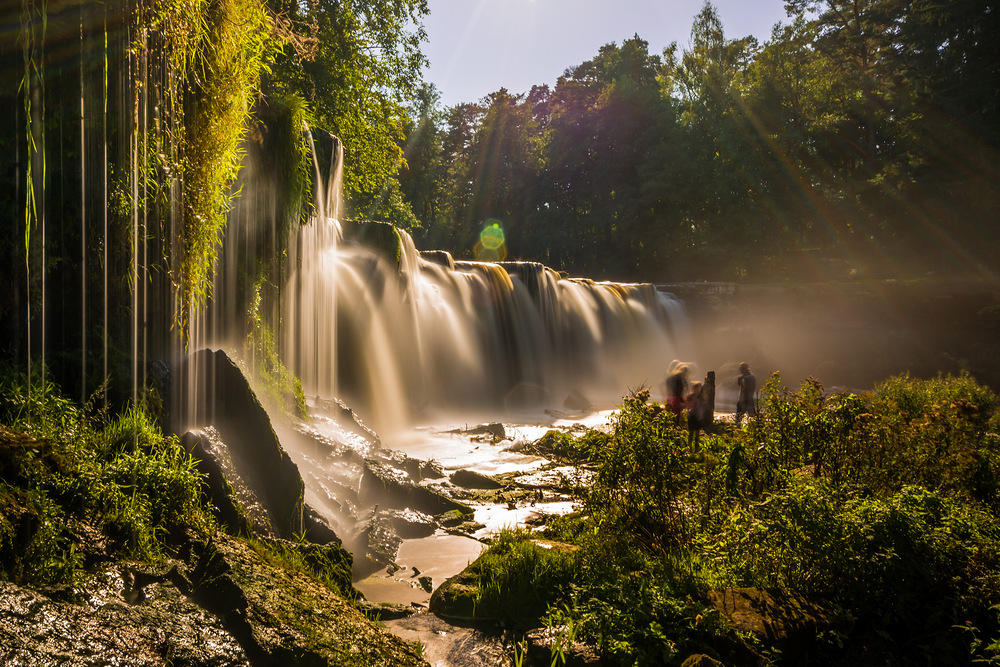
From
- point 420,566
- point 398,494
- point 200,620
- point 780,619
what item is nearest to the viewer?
point 200,620

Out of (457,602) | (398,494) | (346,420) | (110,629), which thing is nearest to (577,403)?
(346,420)

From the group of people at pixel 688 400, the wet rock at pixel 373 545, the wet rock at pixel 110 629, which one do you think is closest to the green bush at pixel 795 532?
the wet rock at pixel 373 545

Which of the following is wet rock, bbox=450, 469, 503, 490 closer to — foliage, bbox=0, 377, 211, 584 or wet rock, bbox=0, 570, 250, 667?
foliage, bbox=0, 377, 211, 584

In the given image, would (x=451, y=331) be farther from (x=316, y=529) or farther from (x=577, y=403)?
(x=316, y=529)

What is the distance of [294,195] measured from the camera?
28.1 feet

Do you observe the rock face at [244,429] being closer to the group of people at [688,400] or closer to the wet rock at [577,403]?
the group of people at [688,400]

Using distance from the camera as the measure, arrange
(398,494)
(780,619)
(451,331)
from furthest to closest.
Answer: (451,331)
(398,494)
(780,619)

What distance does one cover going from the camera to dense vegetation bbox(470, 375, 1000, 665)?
130 inches

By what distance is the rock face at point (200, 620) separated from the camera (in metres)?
2.22

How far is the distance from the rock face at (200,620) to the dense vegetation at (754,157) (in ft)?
95.5

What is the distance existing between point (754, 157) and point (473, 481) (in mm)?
31414

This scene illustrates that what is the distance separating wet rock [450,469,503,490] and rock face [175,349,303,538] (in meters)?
3.47

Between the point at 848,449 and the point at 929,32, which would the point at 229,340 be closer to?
the point at 848,449

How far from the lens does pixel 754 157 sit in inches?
1321
